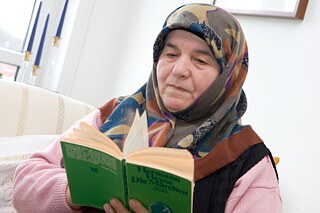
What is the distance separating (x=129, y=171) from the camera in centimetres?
68

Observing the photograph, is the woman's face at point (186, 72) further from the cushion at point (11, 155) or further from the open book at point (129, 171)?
the cushion at point (11, 155)

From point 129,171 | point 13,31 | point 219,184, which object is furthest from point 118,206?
point 13,31

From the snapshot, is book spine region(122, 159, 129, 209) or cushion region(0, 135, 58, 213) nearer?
book spine region(122, 159, 129, 209)

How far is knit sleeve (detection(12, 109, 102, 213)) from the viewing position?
3.10ft

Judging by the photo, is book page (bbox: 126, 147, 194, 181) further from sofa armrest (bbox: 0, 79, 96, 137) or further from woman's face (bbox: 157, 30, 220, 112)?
sofa armrest (bbox: 0, 79, 96, 137)

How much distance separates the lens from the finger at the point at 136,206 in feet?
2.47

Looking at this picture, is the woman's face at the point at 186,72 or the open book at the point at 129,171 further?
the woman's face at the point at 186,72

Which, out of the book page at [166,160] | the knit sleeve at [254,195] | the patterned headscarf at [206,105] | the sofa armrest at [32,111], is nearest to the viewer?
the book page at [166,160]

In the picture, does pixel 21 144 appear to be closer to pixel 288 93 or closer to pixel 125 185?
pixel 125 185

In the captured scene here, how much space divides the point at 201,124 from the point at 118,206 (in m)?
0.34

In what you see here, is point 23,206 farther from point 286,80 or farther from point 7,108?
point 286,80

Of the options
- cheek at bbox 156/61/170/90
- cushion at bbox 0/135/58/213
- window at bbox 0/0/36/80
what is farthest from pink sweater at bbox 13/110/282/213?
window at bbox 0/0/36/80

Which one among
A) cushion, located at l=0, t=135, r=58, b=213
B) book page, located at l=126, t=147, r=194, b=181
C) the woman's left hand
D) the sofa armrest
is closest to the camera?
book page, located at l=126, t=147, r=194, b=181

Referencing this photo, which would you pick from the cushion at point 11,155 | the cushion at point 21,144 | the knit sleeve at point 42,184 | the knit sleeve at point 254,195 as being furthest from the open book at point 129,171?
the cushion at point 21,144
